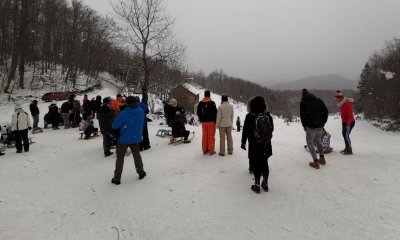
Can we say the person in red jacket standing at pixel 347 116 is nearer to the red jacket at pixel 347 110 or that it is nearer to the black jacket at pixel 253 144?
the red jacket at pixel 347 110

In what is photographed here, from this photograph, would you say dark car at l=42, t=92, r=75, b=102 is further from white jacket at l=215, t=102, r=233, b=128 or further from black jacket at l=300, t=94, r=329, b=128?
black jacket at l=300, t=94, r=329, b=128

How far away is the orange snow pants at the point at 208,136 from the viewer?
334 inches

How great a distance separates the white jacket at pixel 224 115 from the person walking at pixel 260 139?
7.50ft

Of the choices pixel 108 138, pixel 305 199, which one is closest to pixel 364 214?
pixel 305 199

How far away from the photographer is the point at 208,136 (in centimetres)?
866

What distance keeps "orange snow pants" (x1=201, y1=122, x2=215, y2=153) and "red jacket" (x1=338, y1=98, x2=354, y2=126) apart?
3.99 meters

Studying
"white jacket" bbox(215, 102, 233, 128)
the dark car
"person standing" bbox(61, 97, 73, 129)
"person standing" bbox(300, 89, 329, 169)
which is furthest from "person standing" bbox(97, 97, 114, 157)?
the dark car

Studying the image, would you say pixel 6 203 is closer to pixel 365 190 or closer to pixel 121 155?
pixel 121 155

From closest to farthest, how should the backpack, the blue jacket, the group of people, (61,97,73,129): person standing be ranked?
the backpack → the group of people → the blue jacket → (61,97,73,129): person standing

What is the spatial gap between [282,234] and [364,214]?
1550mm

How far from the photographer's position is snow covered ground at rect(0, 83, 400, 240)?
4.48m

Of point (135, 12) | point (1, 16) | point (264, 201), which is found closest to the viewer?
point (264, 201)

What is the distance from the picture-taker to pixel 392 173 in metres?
6.57

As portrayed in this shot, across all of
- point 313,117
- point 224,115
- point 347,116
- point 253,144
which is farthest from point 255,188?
point 347,116
